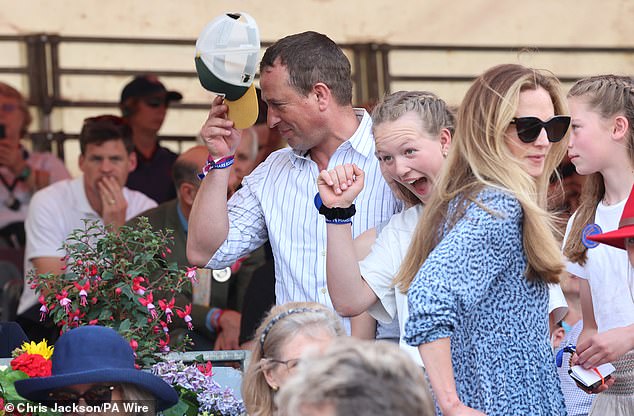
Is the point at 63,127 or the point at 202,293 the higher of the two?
the point at 63,127

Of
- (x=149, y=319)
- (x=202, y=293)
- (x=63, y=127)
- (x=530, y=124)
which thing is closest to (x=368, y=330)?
(x=149, y=319)

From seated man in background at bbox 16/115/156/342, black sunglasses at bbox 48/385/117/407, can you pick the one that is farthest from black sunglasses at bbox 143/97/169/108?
black sunglasses at bbox 48/385/117/407

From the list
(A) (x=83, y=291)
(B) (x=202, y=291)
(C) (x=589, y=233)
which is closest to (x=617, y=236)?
(C) (x=589, y=233)

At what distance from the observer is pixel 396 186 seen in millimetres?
3719

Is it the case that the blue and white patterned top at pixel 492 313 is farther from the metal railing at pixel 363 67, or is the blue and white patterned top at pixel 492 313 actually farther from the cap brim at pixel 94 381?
the metal railing at pixel 363 67

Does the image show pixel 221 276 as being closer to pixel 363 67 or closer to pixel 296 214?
pixel 296 214

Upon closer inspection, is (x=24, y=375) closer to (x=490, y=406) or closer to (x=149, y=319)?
(x=149, y=319)

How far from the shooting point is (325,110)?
4227mm

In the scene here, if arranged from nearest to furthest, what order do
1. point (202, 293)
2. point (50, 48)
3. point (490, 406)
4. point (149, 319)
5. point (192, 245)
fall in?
point (490, 406), point (149, 319), point (192, 245), point (202, 293), point (50, 48)

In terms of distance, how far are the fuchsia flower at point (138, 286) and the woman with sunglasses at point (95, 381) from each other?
33 centimetres

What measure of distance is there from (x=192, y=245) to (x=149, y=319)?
51cm

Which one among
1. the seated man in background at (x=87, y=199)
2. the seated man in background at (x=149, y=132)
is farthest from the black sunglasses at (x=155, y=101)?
the seated man in background at (x=87, y=199)

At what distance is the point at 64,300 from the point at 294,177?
3.24ft

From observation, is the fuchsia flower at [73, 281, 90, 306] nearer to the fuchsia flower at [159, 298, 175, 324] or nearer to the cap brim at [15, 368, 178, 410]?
the fuchsia flower at [159, 298, 175, 324]
